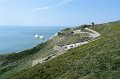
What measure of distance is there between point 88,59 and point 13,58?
52.9 meters

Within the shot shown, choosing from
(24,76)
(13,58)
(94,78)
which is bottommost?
(13,58)

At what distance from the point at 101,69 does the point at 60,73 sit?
6.22 metres

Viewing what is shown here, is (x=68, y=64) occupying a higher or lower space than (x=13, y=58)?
higher

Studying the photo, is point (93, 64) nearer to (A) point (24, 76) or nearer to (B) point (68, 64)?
(B) point (68, 64)

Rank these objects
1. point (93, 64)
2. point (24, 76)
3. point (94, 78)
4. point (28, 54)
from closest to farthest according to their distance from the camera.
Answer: point (94, 78) < point (93, 64) < point (24, 76) < point (28, 54)

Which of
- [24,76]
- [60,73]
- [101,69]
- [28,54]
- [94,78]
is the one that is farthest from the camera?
[28,54]

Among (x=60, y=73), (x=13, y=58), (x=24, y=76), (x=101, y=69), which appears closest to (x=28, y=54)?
(x=13, y=58)

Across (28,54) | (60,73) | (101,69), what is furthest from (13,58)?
(101,69)

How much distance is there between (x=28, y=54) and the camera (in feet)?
281

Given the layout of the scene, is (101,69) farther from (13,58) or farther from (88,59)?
(13,58)

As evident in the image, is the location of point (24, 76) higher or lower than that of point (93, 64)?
lower

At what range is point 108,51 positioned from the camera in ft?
119

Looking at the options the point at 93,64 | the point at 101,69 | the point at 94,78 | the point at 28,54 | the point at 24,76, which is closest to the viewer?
the point at 94,78

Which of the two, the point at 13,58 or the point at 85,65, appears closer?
the point at 85,65
